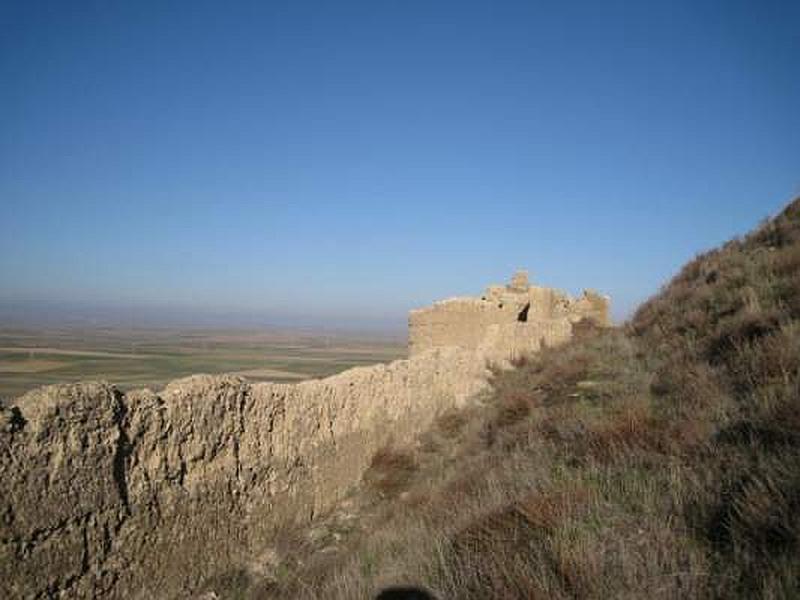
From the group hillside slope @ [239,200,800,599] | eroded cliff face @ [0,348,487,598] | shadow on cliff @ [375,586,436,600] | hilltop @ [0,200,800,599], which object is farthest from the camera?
eroded cliff face @ [0,348,487,598]

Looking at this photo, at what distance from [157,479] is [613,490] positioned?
2.99 m

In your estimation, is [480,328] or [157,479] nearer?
[157,479]

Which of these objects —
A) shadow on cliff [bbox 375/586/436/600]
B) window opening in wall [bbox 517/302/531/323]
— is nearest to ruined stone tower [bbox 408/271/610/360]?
window opening in wall [bbox 517/302/531/323]

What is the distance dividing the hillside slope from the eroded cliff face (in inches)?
14.1

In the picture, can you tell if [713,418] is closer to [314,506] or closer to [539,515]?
[539,515]

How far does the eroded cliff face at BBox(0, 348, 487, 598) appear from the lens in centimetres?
282

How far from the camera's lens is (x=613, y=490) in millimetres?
2812

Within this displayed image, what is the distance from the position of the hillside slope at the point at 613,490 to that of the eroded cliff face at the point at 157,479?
0.36m

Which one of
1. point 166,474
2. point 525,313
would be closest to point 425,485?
point 166,474

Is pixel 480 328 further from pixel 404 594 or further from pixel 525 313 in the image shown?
pixel 404 594

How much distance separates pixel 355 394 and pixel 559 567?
3907mm

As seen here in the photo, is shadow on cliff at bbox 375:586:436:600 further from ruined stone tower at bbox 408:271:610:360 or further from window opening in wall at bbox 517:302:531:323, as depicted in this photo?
window opening in wall at bbox 517:302:531:323

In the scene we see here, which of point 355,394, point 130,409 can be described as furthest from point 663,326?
point 130,409

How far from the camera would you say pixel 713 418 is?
3.58m
